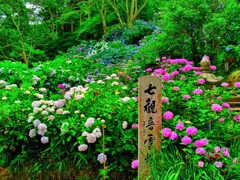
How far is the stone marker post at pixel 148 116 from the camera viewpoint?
9.80 feet

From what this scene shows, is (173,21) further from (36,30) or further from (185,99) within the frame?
(36,30)

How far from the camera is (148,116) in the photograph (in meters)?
3.02

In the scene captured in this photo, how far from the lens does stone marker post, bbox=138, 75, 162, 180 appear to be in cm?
299

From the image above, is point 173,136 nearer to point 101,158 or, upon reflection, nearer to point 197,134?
point 197,134

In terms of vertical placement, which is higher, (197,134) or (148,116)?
(148,116)

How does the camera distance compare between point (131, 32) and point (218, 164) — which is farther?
point (131, 32)

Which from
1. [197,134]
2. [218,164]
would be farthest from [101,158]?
[218,164]

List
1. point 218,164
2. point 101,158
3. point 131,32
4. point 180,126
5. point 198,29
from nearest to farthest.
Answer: point 218,164
point 180,126
point 101,158
point 198,29
point 131,32

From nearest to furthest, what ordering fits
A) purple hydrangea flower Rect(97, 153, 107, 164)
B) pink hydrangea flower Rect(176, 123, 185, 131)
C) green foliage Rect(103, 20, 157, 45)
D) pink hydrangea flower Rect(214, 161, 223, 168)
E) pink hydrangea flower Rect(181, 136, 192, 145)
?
1. pink hydrangea flower Rect(214, 161, 223, 168)
2. pink hydrangea flower Rect(181, 136, 192, 145)
3. pink hydrangea flower Rect(176, 123, 185, 131)
4. purple hydrangea flower Rect(97, 153, 107, 164)
5. green foliage Rect(103, 20, 157, 45)

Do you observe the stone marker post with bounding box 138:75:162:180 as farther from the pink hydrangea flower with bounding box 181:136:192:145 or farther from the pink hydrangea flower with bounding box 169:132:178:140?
the pink hydrangea flower with bounding box 181:136:192:145

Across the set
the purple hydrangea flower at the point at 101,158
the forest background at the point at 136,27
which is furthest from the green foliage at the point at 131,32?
the purple hydrangea flower at the point at 101,158

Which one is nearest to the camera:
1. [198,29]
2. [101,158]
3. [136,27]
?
[101,158]

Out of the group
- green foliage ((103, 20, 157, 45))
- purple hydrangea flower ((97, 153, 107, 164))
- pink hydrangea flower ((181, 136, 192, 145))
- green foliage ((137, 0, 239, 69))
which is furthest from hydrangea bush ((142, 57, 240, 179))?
green foliage ((103, 20, 157, 45))

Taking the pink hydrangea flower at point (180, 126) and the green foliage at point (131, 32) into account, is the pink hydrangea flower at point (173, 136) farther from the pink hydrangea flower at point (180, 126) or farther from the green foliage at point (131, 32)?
the green foliage at point (131, 32)
